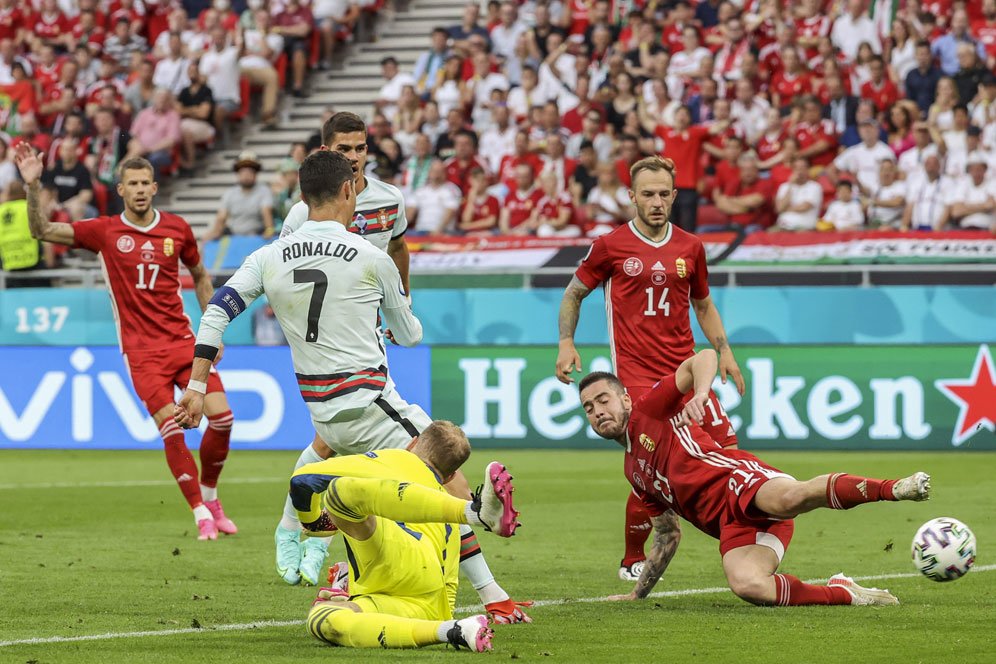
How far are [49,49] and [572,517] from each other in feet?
55.4

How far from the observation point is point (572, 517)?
1224cm

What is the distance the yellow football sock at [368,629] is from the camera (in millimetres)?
6500

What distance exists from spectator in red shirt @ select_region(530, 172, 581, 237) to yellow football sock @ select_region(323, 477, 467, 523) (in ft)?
43.6

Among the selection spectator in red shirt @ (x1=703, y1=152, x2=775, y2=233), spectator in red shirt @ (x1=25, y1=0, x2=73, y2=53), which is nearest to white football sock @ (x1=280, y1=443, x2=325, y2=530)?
spectator in red shirt @ (x1=703, y1=152, x2=775, y2=233)

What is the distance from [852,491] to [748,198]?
41.7ft

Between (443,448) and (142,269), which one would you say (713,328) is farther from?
(142,269)

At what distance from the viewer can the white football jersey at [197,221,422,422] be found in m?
7.33

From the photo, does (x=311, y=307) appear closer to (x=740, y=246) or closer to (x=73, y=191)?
(x=740, y=246)

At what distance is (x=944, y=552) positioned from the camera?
23.0ft

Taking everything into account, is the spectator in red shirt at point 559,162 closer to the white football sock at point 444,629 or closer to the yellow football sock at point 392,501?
the yellow football sock at point 392,501

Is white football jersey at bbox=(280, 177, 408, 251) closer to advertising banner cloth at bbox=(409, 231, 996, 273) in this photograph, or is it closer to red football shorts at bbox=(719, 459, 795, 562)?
red football shorts at bbox=(719, 459, 795, 562)

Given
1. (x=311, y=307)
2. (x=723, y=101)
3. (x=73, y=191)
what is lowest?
(x=73, y=191)

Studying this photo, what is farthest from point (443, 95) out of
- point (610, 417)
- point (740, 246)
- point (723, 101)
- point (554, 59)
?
point (610, 417)

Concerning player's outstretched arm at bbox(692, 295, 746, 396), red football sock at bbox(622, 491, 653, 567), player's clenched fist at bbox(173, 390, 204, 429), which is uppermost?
player's clenched fist at bbox(173, 390, 204, 429)
